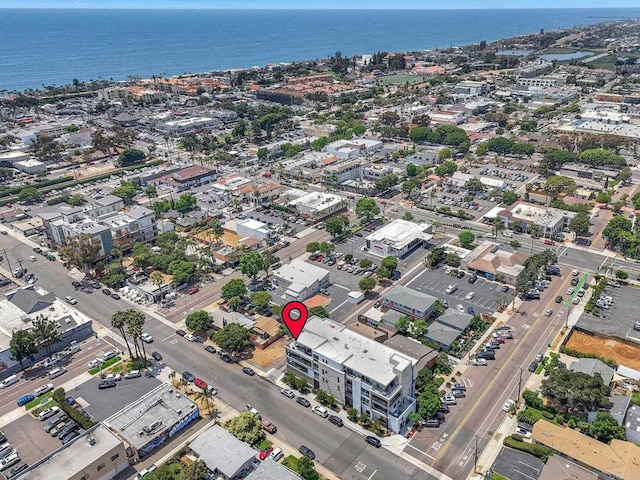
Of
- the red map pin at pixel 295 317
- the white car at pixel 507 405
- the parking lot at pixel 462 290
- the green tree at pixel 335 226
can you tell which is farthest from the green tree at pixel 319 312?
the green tree at pixel 335 226

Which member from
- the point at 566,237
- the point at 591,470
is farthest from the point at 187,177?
the point at 591,470

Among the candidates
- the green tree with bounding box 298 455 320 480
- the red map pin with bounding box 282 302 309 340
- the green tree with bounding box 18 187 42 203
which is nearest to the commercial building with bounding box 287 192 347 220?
the red map pin with bounding box 282 302 309 340

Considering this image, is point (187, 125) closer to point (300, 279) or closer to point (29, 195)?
point (29, 195)

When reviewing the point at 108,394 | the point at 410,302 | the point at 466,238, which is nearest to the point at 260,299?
the point at 410,302

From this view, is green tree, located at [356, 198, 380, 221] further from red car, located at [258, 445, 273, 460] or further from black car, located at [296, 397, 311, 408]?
red car, located at [258, 445, 273, 460]

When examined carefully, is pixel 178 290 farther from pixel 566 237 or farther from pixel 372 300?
pixel 566 237
